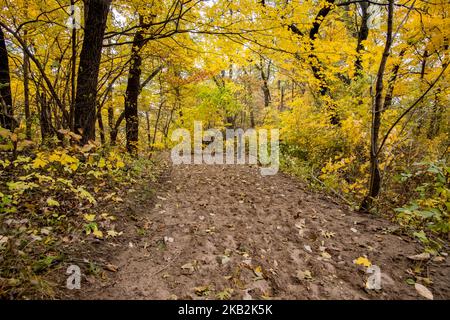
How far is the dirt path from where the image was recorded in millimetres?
2531

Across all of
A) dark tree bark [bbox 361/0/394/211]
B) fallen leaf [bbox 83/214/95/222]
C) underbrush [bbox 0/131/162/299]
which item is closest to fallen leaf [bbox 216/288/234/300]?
underbrush [bbox 0/131/162/299]

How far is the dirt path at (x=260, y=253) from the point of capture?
2531 mm

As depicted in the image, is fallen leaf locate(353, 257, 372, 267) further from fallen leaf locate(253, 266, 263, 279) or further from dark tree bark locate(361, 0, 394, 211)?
dark tree bark locate(361, 0, 394, 211)

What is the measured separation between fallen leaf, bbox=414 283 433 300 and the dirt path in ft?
0.18

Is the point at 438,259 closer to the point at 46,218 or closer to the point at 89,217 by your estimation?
the point at 89,217

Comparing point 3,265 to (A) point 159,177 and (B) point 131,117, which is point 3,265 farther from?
(B) point 131,117

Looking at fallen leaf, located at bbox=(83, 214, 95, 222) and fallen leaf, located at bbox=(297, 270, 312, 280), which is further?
fallen leaf, located at bbox=(83, 214, 95, 222)

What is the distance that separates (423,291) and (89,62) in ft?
18.8

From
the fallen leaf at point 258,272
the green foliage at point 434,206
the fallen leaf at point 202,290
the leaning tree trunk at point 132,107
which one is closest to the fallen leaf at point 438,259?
the green foliage at point 434,206

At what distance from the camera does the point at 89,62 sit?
456 centimetres

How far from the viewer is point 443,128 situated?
9367mm

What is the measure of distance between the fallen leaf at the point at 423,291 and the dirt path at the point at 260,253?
55 millimetres

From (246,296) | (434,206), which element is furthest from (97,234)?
(434,206)

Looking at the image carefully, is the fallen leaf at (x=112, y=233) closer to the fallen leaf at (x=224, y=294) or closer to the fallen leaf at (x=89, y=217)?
the fallen leaf at (x=89, y=217)
